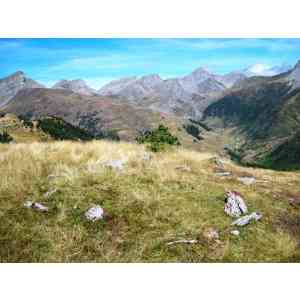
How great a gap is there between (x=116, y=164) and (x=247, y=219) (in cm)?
387

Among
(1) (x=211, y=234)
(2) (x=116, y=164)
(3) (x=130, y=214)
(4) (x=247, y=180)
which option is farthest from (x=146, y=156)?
(1) (x=211, y=234)

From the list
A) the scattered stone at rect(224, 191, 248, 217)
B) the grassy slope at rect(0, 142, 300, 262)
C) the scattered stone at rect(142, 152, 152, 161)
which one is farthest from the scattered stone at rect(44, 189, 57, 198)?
the scattered stone at rect(224, 191, 248, 217)

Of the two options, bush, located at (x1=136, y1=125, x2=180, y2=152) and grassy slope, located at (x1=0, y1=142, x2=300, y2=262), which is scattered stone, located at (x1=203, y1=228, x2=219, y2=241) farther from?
bush, located at (x1=136, y1=125, x2=180, y2=152)

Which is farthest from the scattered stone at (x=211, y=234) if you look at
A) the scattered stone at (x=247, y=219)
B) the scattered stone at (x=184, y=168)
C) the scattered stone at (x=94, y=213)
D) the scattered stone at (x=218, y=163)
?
the scattered stone at (x=218, y=163)

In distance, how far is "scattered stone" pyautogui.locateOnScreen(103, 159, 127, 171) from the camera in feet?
31.7

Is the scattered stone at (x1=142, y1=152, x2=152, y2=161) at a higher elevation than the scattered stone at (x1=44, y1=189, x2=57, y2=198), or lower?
lower

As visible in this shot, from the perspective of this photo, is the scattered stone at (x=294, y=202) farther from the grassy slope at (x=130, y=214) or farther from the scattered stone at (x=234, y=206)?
the scattered stone at (x=234, y=206)

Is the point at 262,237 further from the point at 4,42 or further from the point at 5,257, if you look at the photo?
the point at 4,42

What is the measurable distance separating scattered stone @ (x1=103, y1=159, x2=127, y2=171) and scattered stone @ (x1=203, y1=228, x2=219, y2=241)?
3.24m

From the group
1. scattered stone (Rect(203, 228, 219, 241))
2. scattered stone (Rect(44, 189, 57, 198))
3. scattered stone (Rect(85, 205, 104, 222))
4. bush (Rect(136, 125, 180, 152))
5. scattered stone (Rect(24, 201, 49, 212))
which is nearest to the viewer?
scattered stone (Rect(203, 228, 219, 241))

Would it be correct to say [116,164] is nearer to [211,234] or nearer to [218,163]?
[211,234]
